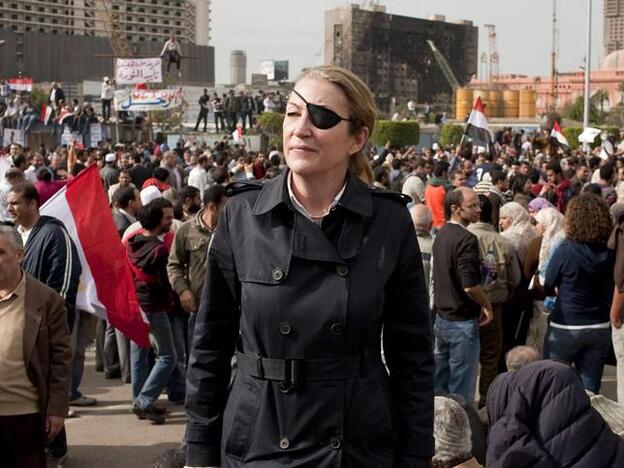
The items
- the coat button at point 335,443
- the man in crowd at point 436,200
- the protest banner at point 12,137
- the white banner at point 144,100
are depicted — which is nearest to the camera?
the coat button at point 335,443

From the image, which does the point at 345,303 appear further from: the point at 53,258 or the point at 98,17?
the point at 98,17

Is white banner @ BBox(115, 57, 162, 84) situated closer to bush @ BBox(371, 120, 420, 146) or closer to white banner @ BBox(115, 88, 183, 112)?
white banner @ BBox(115, 88, 183, 112)

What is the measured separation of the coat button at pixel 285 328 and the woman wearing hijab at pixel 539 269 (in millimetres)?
4923

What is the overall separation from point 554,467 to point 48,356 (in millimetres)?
2228

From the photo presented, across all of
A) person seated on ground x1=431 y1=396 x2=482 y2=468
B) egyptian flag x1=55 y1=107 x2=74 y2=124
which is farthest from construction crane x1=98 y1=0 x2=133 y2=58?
person seated on ground x1=431 y1=396 x2=482 y2=468

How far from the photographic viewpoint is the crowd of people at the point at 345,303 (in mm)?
2395

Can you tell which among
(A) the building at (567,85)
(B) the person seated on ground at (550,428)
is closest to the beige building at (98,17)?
(A) the building at (567,85)

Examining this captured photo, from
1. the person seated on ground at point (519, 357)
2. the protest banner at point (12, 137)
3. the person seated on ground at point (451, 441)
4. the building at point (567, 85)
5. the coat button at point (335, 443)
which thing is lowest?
the person seated on ground at point (451, 441)

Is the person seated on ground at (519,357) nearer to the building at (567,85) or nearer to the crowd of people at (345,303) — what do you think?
the crowd of people at (345,303)

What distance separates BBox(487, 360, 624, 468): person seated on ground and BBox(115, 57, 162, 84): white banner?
2594cm

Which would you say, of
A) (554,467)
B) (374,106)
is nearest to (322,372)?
(374,106)

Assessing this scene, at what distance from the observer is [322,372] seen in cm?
234

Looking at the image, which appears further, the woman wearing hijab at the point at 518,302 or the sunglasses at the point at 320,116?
the woman wearing hijab at the point at 518,302

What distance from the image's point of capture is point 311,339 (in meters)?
2.33
